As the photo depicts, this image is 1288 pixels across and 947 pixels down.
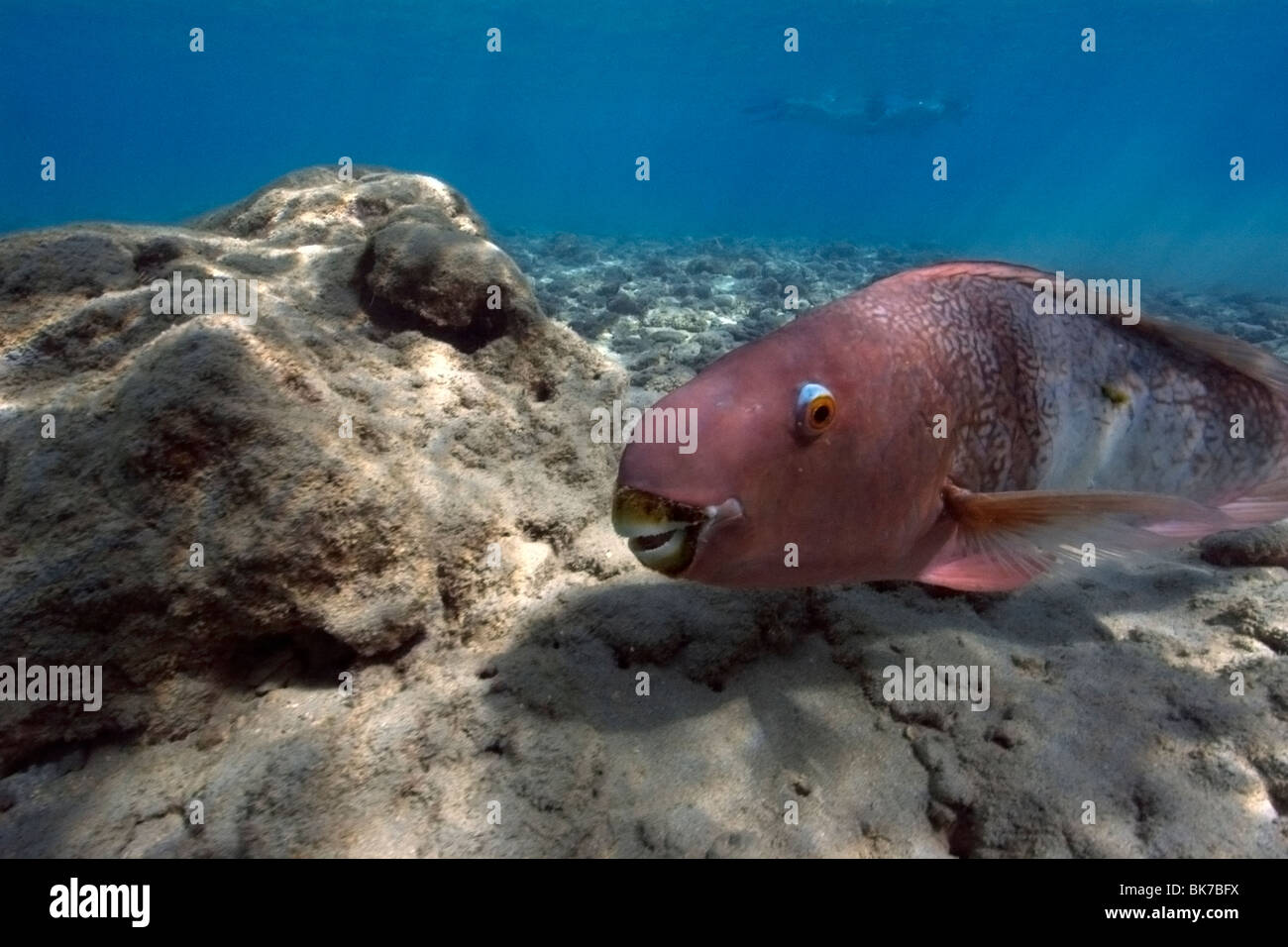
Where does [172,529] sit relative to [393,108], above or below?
below

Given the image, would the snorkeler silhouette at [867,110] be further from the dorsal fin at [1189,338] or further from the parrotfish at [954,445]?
the parrotfish at [954,445]

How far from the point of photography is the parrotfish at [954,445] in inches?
76.0

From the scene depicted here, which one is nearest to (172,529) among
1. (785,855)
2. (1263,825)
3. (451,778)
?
(451,778)

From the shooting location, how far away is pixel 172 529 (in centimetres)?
253

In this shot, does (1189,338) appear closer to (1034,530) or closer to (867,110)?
(1034,530)

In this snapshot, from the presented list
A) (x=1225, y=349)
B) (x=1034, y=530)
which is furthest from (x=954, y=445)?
(x=1225, y=349)

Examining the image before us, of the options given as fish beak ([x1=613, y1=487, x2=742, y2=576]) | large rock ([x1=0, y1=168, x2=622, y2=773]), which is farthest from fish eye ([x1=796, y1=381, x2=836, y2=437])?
large rock ([x1=0, y1=168, x2=622, y2=773])

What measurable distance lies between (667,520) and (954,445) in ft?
3.94

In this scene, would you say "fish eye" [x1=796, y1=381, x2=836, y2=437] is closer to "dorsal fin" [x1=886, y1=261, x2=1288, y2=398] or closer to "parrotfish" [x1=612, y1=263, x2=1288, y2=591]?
"parrotfish" [x1=612, y1=263, x2=1288, y2=591]

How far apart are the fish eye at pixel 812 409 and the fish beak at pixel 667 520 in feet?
1.05

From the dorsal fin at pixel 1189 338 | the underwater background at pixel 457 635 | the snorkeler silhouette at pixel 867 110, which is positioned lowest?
the underwater background at pixel 457 635

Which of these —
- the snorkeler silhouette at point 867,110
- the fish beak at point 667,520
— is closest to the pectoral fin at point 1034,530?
the fish beak at point 667,520

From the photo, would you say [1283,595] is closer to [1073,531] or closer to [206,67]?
[1073,531]

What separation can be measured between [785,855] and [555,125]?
180463mm
